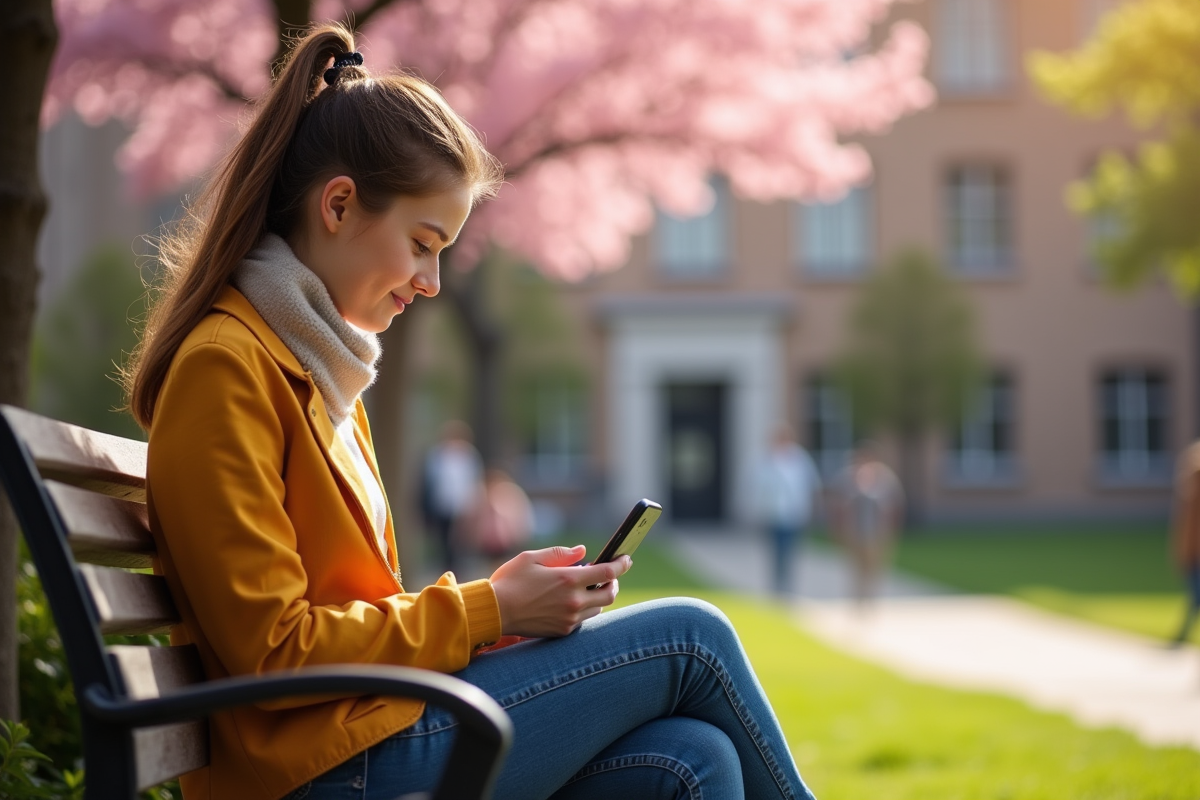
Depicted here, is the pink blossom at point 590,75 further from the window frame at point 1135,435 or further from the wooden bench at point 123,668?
the window frame at point 1135,435

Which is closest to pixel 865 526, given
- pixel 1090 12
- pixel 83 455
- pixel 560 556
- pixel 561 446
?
pixel 560 556

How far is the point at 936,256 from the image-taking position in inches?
1130

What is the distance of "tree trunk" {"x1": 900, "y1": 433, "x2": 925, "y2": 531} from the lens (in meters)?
26.8

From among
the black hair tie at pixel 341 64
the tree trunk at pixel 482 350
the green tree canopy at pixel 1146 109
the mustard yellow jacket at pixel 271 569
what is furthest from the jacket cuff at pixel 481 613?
the green tree canopy at pixel 1146 109

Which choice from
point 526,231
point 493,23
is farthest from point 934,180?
point 493,23

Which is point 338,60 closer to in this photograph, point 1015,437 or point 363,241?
point 363,241

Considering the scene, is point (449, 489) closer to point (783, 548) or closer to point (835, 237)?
point (783, 548)

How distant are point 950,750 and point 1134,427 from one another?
25.4 m

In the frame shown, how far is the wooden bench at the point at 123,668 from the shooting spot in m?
1.55

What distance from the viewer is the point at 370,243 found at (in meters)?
2.10

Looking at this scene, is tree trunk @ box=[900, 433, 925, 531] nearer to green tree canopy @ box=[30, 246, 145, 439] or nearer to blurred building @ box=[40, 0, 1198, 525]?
blurred building @ box=[40, 0, 1198, 525]

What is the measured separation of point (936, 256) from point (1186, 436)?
615cm

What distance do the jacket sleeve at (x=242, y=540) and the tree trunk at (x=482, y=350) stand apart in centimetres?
1362

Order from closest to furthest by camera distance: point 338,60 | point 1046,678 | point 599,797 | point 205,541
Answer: point 205,541 → point 599,797 → point 338,60 → point 1046,678
